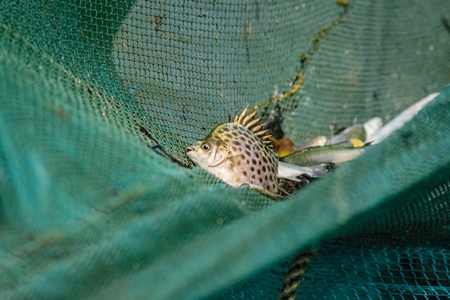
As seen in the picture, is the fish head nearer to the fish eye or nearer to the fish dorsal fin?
the fish eye

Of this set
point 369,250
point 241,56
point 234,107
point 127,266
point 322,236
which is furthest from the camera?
point 241,56

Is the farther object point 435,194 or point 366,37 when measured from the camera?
point 366,37

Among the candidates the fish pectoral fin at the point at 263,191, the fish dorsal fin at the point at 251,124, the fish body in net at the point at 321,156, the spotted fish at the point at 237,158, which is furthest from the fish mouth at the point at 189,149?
the fish body in net at the point at 321,156

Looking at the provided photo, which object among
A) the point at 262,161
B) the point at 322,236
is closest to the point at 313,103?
the point at 262,161

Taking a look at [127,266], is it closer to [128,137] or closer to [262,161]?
A: [128,137]

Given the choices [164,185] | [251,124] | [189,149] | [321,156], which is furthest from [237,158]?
[164,185]

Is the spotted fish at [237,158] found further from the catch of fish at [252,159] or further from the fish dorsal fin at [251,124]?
the fish dorsal fin at [251,124]
